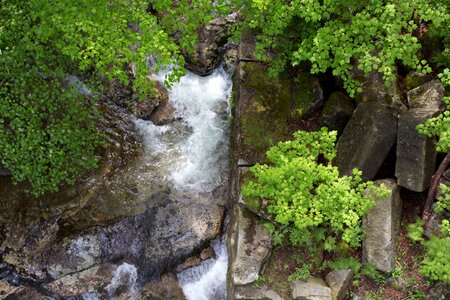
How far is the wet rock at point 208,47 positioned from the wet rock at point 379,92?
4257 millimetres

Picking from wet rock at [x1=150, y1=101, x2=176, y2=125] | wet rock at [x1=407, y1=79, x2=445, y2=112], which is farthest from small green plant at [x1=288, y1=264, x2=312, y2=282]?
wet rock at [x1=150, y1=101, x2=176, y2=125]

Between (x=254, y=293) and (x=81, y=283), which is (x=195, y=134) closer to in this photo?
(x=81, y=283)

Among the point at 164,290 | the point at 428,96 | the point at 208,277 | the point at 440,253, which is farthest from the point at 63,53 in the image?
the point at 440,253

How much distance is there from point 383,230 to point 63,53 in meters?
6.18

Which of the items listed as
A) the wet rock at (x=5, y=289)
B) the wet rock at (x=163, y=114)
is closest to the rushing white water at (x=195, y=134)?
the wet rock at (x=163, y=114)

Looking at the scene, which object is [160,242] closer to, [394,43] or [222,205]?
[222,205]

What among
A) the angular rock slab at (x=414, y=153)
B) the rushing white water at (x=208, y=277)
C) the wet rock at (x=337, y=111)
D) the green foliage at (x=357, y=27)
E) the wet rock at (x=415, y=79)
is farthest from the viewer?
the rushing white water at (x=208, y=277)

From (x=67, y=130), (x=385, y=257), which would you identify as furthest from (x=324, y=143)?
(x=67, y=130)

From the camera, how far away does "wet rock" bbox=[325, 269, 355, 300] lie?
21.7 feet

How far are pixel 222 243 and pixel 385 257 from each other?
344 centimetres

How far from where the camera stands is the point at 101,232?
8812mm

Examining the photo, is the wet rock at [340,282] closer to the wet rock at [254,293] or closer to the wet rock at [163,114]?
the wet rock at [254,293]

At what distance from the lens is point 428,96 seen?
6.89 m

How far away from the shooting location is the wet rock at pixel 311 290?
655 centimetres
